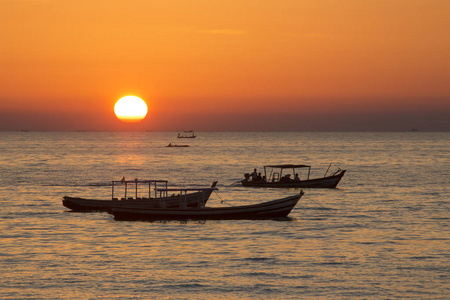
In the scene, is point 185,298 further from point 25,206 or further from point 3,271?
point 25,206

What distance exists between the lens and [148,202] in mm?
46750

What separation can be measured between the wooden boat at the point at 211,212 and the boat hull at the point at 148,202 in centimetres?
119

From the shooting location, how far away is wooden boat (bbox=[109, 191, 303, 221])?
43094 mm

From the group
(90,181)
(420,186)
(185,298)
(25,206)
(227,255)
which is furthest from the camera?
(90,181)

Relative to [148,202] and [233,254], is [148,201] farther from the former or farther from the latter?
[233,254]

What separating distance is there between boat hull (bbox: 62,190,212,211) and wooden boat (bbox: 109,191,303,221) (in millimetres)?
1186

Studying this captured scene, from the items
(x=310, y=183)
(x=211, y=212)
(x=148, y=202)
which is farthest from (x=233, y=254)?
(x=310, y=183)

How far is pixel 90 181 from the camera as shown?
87.2 meters

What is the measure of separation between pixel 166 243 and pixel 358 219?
17.3 meters

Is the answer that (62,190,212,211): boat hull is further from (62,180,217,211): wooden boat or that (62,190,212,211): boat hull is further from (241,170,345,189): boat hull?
(241,170,345,189): boat hull

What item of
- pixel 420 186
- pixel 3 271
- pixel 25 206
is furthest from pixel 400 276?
pixel 420 186

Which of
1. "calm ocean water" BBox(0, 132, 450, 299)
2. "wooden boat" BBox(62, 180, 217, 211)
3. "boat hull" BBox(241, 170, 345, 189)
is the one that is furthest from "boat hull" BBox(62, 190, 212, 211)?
"boat hull" BBox(241, 170, 345, 189)

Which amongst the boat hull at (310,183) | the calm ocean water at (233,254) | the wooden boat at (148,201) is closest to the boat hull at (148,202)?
the wooden boat at (148,201)

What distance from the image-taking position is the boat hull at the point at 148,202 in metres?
46.3
